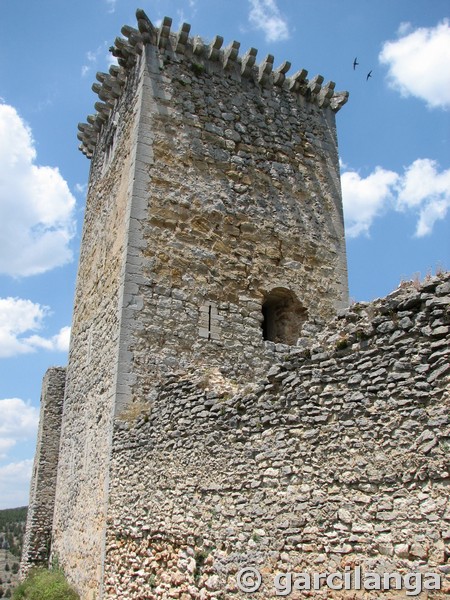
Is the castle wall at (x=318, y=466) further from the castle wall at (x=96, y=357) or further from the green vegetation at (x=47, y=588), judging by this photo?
the green vegetation at (x=47, y=588)

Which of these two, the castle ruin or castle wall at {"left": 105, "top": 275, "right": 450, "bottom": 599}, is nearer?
castle wall at {"left": 105, "top": 275, "right": 450, "bottom": 599}

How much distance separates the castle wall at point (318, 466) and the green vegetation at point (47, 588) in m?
2.25

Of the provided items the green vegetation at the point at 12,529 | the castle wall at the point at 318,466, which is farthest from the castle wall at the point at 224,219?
the green vegetation at the point at 12,529

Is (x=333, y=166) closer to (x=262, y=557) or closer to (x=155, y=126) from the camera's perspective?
(x=155, y=126)

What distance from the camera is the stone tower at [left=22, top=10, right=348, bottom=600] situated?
8.38m

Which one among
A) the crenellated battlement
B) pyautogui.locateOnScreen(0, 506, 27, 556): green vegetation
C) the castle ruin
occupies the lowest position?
pyautogui.locateOnScreen(0, 506, 27, 556): green vegetation

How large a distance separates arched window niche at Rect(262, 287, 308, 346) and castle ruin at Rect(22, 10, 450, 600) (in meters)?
0.03

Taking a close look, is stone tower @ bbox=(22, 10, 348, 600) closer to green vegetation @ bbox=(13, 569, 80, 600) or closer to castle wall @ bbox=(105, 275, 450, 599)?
green vegetation @ bbox=(13, 569, 80, 600)

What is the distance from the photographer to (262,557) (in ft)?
16.5

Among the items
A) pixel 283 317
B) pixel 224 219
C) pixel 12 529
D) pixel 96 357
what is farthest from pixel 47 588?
pixel 12 529

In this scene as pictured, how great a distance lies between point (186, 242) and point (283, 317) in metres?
2.16

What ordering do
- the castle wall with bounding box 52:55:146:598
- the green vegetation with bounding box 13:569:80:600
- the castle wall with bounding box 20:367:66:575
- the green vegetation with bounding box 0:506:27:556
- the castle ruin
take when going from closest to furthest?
the castle ruin, the castle wall with bounding box 52:55:146:598, the green vegetation with bounding box 13:569:80:600, the castle wall with bounding box 20:367:66:575, the green vegetation with bounding box 0:506:27:556

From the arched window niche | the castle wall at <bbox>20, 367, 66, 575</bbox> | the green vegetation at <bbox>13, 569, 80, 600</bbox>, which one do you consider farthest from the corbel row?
the green vegetation at <bbox>13, 569, 80, 600</bbox>

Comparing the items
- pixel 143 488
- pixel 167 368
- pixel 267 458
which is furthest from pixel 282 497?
pixel 167 368
